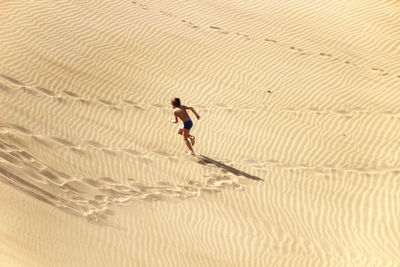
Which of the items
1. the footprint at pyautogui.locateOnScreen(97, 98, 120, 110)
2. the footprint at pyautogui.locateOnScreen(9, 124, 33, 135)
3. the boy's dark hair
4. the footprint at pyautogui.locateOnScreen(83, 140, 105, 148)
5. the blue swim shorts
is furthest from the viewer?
the footprint at pyautogui.locateOnScreen(97, 98, 120, 110)

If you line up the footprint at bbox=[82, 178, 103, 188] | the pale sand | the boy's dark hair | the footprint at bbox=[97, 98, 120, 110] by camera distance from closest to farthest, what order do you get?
1. the pale sand
2. the footprint at bbox=[82, 178, 103, 188]
3. the boy's dark hair
4. the footprint at bbox=[97, 98, 120, 110]

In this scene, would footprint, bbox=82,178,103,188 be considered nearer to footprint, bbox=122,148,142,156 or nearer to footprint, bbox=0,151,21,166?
footprint, bbox=0,151,21,166

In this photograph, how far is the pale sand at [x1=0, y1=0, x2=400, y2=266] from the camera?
8445mm

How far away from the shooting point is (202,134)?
473 inches

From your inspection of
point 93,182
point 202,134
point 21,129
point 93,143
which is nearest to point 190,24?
point 202,134

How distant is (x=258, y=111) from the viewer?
12.9 m

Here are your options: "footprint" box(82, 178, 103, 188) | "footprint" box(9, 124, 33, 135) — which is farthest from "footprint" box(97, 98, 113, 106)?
"footprint" box(82, 178, 103, 188)

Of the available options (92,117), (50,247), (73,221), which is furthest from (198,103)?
(50,247)

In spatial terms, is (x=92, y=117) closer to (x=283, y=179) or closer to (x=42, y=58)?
(x=42, y=58)

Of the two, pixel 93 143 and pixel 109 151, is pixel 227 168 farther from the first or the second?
pixel 93 143

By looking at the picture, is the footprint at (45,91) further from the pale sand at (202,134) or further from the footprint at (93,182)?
the footprint at (93,182)

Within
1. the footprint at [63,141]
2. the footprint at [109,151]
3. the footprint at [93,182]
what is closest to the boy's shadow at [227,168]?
the footprint at [109,151]

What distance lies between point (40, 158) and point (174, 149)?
3048mm

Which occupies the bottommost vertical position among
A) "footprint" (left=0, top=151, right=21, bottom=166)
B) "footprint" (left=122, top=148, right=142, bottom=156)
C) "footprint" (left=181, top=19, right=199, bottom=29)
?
"footprint" (left=0, top=151, right=21, bottom=166)
